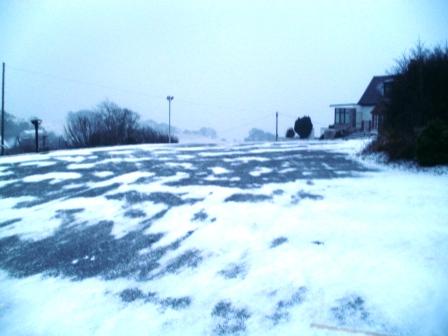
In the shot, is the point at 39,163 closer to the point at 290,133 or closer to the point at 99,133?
the point at 99,133

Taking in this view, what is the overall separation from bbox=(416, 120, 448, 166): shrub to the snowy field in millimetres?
762

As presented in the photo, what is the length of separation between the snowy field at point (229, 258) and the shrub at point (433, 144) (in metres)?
0.76

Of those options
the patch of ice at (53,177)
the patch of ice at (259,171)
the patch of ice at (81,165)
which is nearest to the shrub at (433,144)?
the patch of ice at (259,171)

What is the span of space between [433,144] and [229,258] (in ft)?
20.4

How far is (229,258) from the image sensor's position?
390 cm

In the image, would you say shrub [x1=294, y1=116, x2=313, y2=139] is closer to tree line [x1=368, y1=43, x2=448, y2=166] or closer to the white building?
the white building

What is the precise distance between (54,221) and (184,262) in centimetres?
270

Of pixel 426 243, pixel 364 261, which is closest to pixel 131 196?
pixel 364 261

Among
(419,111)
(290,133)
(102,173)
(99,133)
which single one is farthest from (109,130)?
(419,111)

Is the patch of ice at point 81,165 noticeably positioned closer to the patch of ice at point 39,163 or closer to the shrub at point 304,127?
the patch of ice at point 39,163

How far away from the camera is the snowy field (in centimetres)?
290

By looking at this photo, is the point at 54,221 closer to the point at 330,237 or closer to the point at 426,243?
Answer: the point at 330,237

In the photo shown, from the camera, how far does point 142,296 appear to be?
3334mm

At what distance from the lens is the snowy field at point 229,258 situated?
2.90m
